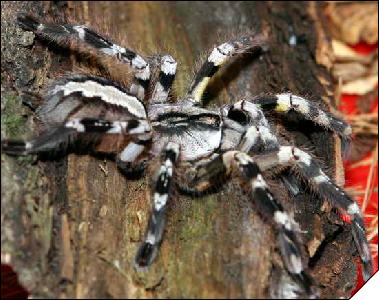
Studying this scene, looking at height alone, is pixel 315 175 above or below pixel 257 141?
below

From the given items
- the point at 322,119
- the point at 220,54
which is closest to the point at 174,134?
the point at 220,54

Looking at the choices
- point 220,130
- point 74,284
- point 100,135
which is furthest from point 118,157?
point 74,284

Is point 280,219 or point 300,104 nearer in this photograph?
Answer: point 280,219

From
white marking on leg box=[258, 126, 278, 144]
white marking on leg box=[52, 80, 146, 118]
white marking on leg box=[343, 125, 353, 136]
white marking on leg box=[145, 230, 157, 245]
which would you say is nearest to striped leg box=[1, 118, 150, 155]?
white marking on leg box=[52, 80, 146, 118]

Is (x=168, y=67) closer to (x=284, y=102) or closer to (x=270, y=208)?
(x=284, y=102)

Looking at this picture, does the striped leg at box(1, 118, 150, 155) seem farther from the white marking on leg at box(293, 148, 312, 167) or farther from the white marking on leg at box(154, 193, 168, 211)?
the white marking on leg at box(293, 148, 312, 167)

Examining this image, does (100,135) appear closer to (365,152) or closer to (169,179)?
(169,179)
